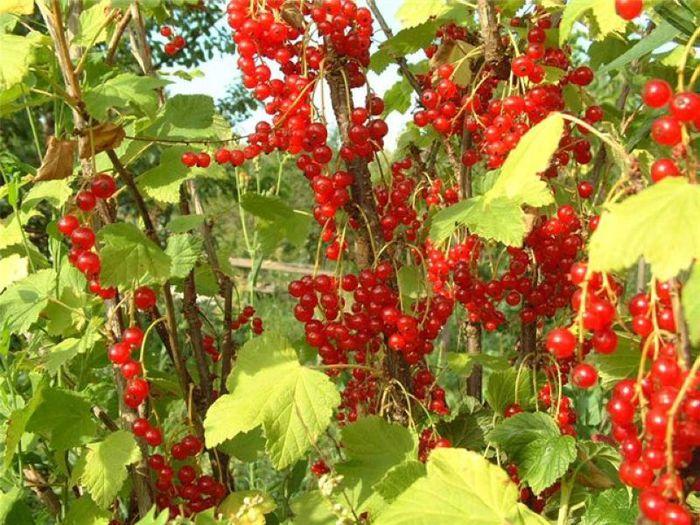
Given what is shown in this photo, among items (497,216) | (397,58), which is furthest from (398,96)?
(497,216)

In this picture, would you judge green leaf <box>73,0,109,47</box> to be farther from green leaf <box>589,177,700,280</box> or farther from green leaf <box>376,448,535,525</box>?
green leaf <box>589,177,700,280</box>

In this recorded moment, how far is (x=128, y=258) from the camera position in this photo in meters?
1.29

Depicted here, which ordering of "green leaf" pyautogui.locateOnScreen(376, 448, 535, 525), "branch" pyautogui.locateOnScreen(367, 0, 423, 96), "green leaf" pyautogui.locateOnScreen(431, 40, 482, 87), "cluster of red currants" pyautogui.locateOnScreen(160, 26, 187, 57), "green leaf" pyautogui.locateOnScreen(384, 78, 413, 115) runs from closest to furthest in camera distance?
1. "green leaf" pyautogui.locateOnScreen(376, 448, 535, 525)
2. "green leaf" pyautogui.locateOnScreen(431, 40, 482, 87)
3. "branch" pyautogui.locateOnScreen(367, 0, 423, 96)
4. "cluster of red currants" pyautogui.locateOnScreen(160, 26, 187, 57)
5. "green leaf" pyautogui.locateOnScreen(384, 78, 413, 115)

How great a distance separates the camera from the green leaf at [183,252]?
4.90 ft

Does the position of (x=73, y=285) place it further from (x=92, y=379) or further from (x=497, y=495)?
(x=497, y=495)

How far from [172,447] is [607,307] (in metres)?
0.94

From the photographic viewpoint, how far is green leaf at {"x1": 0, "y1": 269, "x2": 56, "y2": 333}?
4.96 feet

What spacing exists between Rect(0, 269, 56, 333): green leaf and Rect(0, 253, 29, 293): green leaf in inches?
1.6

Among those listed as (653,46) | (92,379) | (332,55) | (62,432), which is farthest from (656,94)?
(92,379)

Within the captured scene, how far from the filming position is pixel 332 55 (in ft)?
4.51

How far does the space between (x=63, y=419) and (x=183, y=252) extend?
39 centimetres

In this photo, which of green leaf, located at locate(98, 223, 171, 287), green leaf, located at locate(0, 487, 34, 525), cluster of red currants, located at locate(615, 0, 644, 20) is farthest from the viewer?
green leaf, located at locate(0, 487, 34, 525)

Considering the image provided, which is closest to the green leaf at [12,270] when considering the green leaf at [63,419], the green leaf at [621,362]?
the green leaf at [63,419]

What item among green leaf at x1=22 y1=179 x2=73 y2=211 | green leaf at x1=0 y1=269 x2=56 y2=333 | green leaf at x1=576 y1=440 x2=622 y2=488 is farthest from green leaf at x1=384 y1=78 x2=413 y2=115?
green leaf at x1=576 y1=440 x2=622 y2=488
